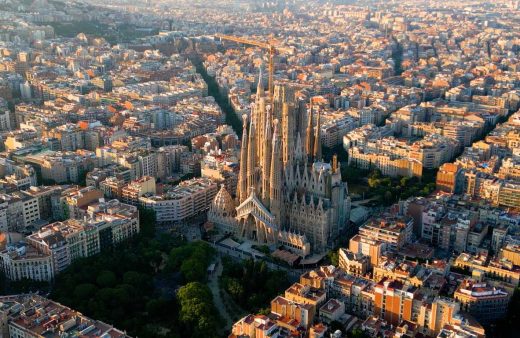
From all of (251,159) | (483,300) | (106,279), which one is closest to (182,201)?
(251,159)

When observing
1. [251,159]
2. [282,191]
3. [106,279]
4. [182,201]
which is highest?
[251,159]

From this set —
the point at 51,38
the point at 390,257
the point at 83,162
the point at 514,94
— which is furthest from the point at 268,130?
the point at 51,38

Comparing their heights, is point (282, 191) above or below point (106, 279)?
above

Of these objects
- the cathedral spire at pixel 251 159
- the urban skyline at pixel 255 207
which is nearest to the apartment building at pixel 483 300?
the urban skyline at pixel 255 207

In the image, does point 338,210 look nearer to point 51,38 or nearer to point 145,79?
point 145,79

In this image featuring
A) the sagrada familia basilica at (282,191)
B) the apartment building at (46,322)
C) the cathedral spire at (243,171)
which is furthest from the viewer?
the cathedral spire at (243,171)

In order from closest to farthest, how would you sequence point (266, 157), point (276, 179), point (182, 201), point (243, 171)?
point (276, 179) < point (266, 157) < point (243, 171) < point (182, 201)

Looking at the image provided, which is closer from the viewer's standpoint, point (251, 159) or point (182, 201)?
point (251, 159)

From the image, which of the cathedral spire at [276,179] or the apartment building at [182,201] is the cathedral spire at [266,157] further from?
the apartment building at [182,201]

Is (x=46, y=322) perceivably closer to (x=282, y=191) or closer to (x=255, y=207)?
(x=255, y=207)
